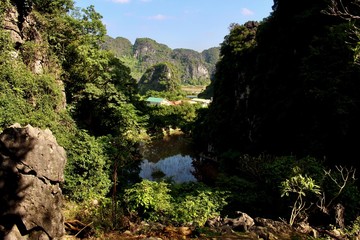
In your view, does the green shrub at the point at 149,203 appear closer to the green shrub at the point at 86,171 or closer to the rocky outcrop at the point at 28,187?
the green shrub at the point at 86,171

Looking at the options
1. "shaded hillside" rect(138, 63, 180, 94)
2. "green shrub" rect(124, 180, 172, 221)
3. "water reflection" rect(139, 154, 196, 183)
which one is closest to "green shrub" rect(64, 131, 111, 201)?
"green shrub" rect(124, 180, 172, 221)

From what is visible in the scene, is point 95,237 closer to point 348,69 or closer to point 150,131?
point 348,69

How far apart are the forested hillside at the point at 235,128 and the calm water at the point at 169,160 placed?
288 cm

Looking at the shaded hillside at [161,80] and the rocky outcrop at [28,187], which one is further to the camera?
the shaded hillside at [161,80]

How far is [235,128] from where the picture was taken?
90.5 ft

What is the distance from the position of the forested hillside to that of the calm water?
9.46 feet

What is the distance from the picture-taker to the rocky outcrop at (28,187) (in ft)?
18.7

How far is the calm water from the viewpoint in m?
27.8

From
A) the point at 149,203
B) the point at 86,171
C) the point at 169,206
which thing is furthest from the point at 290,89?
the point at 86,171

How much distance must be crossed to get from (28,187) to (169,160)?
29.2m

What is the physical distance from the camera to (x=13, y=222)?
569 centimetres

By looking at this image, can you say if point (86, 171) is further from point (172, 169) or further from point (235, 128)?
point (172, 169)

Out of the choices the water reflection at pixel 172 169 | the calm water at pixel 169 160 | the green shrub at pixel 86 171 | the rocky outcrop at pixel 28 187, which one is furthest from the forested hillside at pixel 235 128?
the calm water at pixel 169 160

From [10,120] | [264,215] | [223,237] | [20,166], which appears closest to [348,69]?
[264,215]
